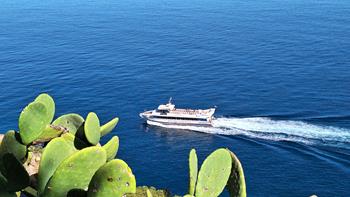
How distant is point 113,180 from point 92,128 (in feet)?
9.70

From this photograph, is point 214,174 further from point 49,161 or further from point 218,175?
point 49,161

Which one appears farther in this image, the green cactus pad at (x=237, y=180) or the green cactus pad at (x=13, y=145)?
the green cactus pad at (x=237, y=180)

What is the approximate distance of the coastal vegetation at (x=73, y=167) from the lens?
6719 mm

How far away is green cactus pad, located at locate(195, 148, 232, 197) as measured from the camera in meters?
9.10

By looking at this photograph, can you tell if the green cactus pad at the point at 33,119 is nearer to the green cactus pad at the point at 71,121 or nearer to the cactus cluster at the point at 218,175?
the green cactus pad at the point at 71,121

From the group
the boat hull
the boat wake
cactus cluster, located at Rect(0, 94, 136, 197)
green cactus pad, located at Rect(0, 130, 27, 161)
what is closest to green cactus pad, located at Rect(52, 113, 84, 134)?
cactus cluster, located at Rect(0, 94, 136, 197)

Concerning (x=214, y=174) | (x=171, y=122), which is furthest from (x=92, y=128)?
(x=171, y=122)

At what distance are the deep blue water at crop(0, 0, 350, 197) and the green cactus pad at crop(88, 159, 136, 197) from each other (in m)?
49.9

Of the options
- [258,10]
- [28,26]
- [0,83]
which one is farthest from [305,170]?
[28,26]

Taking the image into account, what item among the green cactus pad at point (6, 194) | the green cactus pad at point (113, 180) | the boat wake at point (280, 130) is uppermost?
the green cactus pad at point (113, 180)

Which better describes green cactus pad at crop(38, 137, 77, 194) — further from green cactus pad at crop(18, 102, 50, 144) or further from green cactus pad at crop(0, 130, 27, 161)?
green cactus pad at crop(0, 130, 27, 161)

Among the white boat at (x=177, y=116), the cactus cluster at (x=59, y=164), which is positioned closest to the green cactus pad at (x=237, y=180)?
the cactus cluster at (x=59, y=164)

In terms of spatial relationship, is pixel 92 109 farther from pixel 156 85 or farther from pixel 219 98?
pixel 219 98

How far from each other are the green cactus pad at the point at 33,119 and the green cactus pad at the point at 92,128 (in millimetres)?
1090
